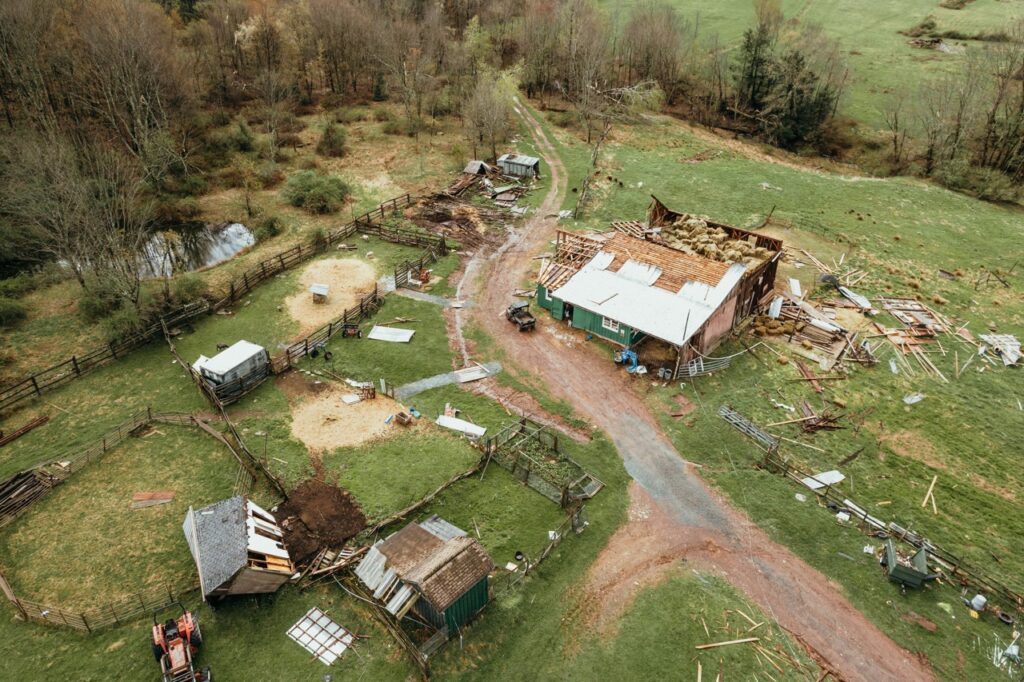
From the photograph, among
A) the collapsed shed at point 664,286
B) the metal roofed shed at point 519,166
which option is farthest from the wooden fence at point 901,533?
the metal roofed shed at point 519,166

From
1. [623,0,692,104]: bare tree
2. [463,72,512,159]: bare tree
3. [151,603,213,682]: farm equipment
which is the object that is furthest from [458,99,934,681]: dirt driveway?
[623,0,692,104]: bare tree

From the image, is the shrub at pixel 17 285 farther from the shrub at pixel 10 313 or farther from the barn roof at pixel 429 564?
the barn roof at pixel 429 564

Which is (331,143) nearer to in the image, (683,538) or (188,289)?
(188,289)

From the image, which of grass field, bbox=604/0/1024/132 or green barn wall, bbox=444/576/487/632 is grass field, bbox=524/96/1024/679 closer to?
green barn wall, bbox=444/576/487/632

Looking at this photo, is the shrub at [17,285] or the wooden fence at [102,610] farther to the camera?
the shrub at [17,285]

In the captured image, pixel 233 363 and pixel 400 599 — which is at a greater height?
pixel 233 363

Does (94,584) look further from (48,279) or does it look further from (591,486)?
(48,279)

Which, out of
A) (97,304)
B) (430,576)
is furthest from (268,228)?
(430,576)
